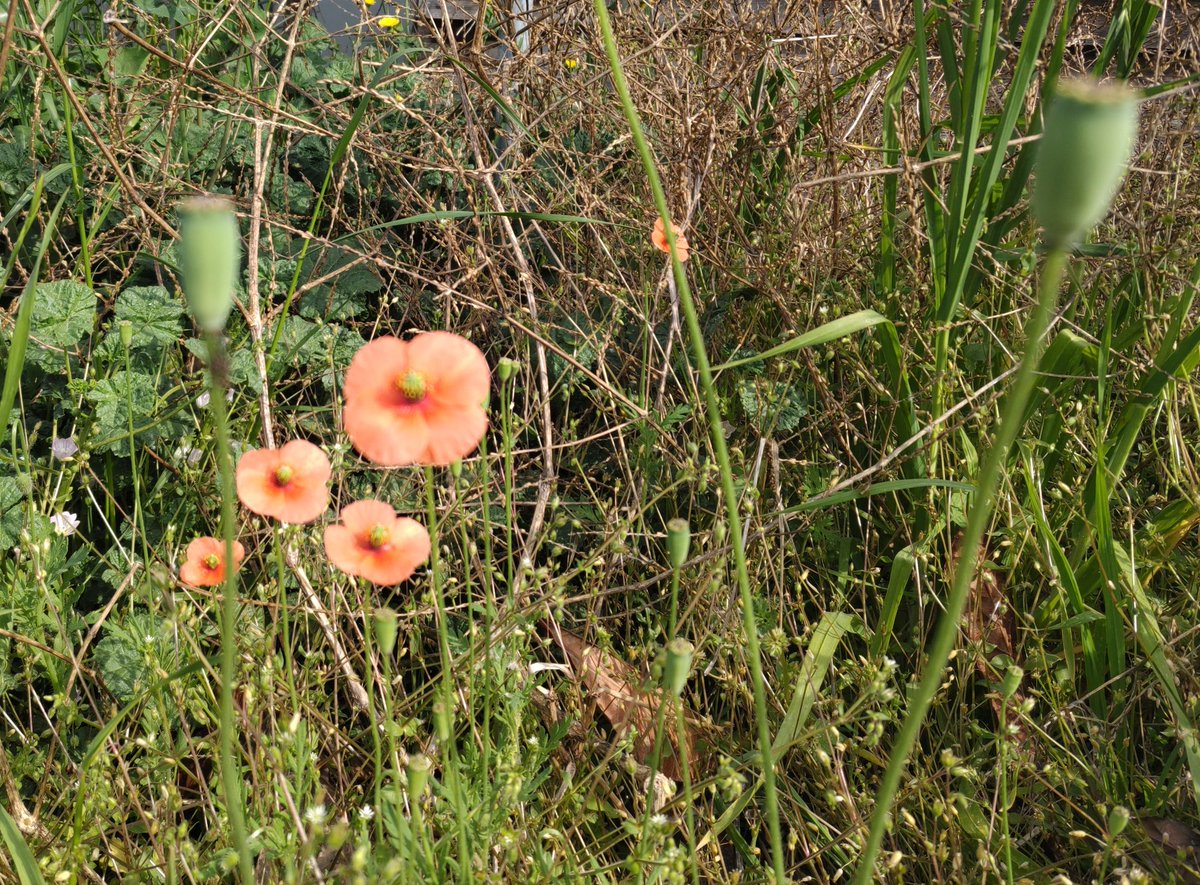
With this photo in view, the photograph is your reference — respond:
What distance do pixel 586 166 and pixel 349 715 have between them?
1105 millimetres

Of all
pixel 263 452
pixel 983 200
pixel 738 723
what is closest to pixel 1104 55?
pixel 983 200

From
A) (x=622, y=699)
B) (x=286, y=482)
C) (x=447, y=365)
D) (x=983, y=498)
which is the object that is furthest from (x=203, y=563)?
(x=983, y=498)

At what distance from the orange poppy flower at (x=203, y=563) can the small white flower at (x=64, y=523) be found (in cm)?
35

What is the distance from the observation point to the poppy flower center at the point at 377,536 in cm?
113

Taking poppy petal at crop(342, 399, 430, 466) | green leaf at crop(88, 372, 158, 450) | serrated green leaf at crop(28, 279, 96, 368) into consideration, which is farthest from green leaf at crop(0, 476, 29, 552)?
poppy petal at crop(342, 399, 430, 466)

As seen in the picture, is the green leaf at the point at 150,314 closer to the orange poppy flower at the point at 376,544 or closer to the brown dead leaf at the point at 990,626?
the orange poppy flower at the point at 376,544

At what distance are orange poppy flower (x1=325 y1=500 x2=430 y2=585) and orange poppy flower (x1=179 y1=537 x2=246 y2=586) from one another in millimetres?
237

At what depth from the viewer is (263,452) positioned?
118cm

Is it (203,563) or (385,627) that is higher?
(385,627)

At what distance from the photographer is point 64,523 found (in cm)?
161

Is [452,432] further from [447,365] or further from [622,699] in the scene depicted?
[622,699]

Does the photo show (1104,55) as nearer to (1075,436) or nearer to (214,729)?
(1075,436)

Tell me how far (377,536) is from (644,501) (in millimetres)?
741

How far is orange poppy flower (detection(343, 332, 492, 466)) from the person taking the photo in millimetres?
976
